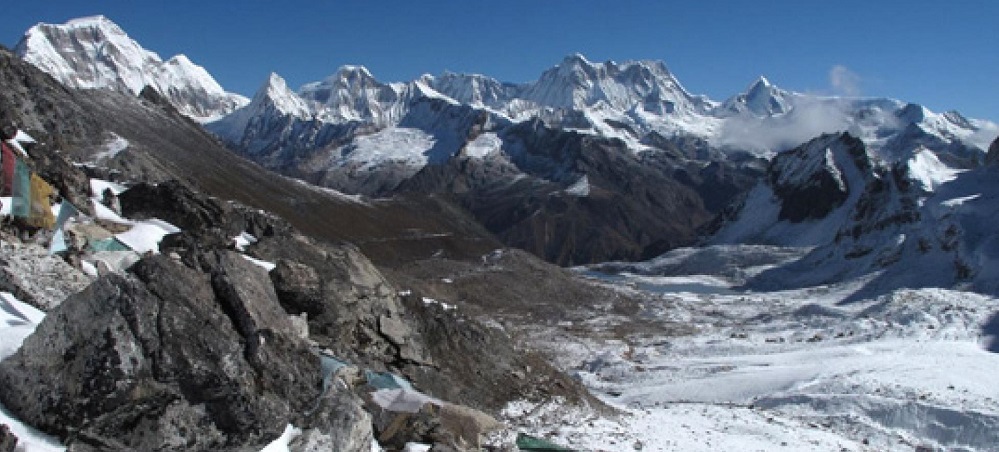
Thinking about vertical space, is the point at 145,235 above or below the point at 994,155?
below

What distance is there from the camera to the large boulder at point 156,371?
13.4 meters

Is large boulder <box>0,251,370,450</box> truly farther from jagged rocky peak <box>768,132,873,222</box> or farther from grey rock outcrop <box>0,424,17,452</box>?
jagged rocky peak <box>768,132,873,222</box>

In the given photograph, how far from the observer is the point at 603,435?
87.5 feet

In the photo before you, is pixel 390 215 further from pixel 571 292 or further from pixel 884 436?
pixel 884 436

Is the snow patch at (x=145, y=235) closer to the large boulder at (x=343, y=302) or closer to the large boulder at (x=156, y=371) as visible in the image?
the large boulder at (x=343, y=302)

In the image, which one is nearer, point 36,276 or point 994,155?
point 36,276

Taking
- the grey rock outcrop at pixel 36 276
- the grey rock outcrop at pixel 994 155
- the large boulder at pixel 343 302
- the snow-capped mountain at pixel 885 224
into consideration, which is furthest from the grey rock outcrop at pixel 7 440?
the grey rock outcrop at pixel 994 155

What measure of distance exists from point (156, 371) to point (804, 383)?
40.4m

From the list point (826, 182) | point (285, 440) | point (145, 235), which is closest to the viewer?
point (285, 440)

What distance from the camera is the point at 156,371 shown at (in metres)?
14.2

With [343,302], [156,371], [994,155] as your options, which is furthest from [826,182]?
[156,371]

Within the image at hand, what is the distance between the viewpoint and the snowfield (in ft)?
98.7

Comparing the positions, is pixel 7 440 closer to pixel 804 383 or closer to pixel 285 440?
pixel 285 440

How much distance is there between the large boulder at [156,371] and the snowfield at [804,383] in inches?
472
